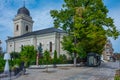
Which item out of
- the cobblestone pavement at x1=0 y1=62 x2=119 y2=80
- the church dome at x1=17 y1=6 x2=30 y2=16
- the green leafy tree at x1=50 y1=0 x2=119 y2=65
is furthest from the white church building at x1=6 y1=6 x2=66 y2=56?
the cobblestone pavement at x1=0 y1=62 x2=119 y2=80

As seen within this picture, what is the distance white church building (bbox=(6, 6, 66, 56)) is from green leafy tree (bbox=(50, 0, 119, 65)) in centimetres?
2216

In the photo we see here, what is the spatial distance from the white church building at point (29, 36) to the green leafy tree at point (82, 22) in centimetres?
2216

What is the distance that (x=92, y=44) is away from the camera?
39000 millimetres

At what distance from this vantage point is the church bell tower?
73.2 metres

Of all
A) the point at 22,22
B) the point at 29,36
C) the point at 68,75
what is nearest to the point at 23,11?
the point at 22,22

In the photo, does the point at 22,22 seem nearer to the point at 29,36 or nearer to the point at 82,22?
the point at 29,36

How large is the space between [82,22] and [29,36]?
33.6 meters

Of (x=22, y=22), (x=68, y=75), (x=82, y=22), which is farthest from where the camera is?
Result: (x=22, y=22)

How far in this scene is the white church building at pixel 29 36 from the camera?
59.7 metres

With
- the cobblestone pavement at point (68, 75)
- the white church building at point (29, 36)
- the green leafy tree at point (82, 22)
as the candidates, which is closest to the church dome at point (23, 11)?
the white church building at point (29, 36)

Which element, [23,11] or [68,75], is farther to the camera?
[23,11]

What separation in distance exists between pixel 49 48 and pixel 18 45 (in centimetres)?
1334

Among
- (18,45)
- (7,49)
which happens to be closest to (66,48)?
(18,45)

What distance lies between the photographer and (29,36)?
213 ft
